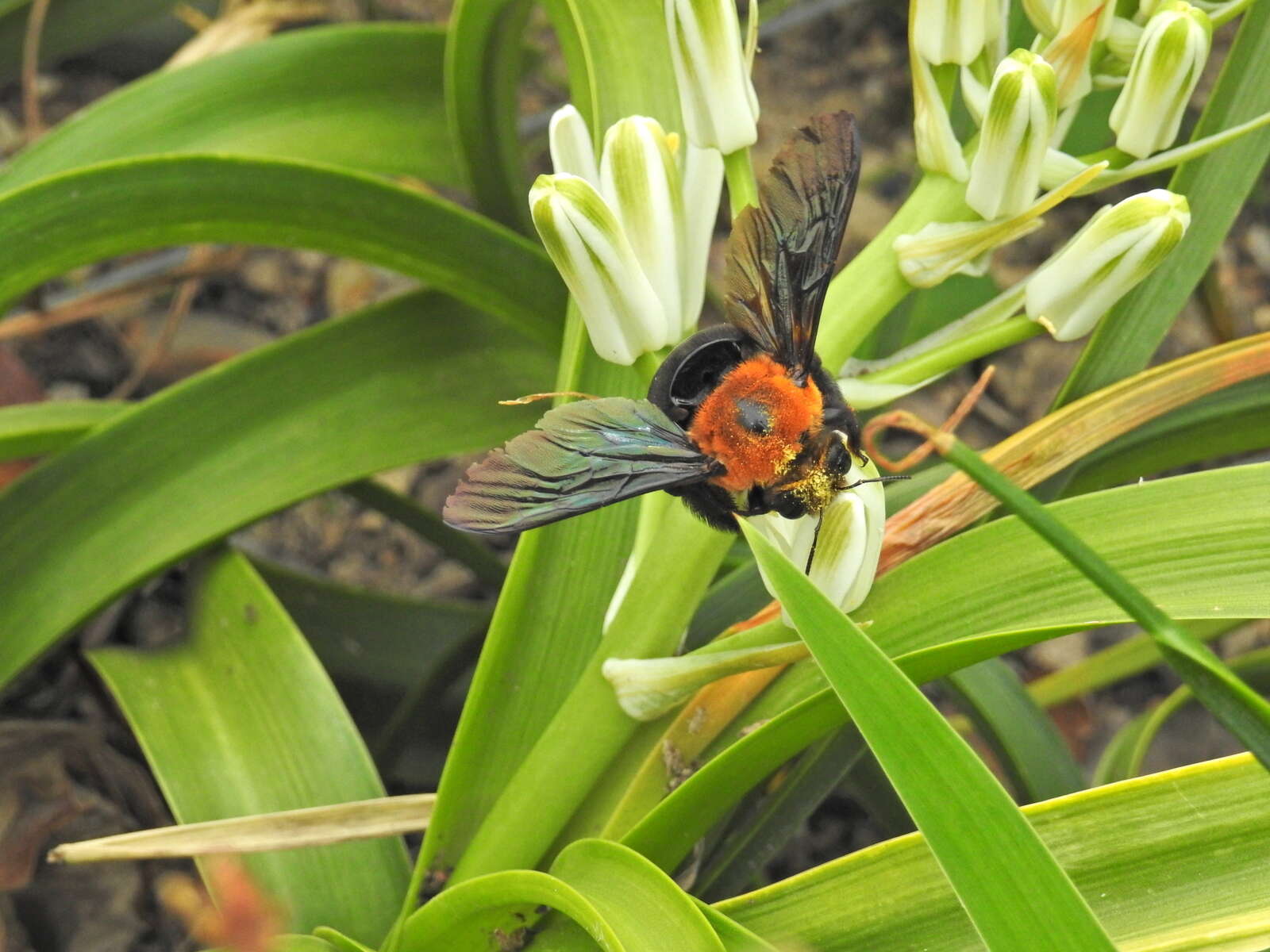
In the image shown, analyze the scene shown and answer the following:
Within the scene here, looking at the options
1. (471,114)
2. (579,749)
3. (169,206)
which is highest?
(471,114)

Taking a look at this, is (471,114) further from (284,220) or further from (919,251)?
(919,251)

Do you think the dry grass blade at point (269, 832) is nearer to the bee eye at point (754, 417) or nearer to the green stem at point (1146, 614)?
the bee eye at point (754, 417)

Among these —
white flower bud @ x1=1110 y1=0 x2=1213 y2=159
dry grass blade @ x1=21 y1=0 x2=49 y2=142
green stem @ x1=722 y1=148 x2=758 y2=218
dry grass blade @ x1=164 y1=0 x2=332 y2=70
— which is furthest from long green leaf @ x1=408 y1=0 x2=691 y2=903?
dry grass blade @ x1=21 y1=0 x2=49 y2=142

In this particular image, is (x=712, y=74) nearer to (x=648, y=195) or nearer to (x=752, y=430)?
(x=648, y=195)

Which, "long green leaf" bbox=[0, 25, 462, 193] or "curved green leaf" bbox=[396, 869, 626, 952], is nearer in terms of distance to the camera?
"curved green leaf" bbox=[396, 869, 626, 952]

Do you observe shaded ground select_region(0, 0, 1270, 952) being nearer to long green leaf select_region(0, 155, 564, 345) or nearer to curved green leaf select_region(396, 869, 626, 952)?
long green leaf select_region(0, 155, 564, 345)

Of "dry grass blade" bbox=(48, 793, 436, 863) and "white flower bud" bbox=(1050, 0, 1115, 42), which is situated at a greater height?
"white flower bud" bbox=(1050, 0, 1115, 42)

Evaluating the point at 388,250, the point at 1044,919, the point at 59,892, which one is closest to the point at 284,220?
the point at 388,250

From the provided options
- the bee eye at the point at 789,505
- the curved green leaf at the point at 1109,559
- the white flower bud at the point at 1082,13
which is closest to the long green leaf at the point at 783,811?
the curved green leaf at the point at 1109,559
